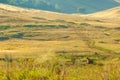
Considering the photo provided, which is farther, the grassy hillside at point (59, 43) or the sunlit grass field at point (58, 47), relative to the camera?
the grassy hillside at point (59, 43)

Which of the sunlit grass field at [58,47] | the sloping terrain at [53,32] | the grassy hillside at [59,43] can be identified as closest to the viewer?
the sunlit grass field at [58,47]

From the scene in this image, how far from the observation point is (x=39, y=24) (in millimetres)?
69438

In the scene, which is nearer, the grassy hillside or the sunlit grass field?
the sunlit grass field

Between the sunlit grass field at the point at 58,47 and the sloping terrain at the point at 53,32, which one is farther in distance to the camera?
the sloping terrain at the point at 53,32

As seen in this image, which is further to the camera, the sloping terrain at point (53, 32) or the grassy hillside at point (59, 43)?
the sloping terrain at point (53, 32)

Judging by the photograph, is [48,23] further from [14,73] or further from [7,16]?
[14,73]

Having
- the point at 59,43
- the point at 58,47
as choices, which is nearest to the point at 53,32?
the point at 59,43

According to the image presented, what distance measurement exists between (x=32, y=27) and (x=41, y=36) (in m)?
8.01

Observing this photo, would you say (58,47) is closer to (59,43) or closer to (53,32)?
(59,43)

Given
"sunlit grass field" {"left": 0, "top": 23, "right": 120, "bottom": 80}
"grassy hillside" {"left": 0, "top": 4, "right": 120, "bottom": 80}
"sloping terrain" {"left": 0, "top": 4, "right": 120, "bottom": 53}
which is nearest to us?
"sunlit grass field" {"left": 0, "top": 23, "right": 120, "bottom": 80}

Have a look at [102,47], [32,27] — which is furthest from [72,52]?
[32,27]

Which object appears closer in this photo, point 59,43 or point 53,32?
point 59,43

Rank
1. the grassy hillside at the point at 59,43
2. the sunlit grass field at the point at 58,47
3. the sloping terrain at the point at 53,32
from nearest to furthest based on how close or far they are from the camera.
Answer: the sunlit grass field at the point at 58,47 → the grassy hillside at the point at 59,43 → the sloping terrain at the point at 53,32

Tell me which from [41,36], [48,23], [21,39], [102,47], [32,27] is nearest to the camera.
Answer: [102,47]
